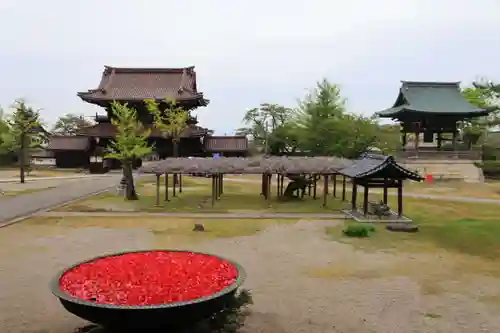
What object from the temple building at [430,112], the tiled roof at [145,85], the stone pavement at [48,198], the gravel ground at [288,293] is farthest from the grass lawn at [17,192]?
the temple building at [430,112]

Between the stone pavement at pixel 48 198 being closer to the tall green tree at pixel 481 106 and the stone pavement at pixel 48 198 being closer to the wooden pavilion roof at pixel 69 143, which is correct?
the wooden pavilion roof at pixel 69 143

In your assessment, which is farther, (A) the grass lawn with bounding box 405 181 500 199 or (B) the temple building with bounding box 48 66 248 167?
(B) the temple building with bounding box 48 66 248 167

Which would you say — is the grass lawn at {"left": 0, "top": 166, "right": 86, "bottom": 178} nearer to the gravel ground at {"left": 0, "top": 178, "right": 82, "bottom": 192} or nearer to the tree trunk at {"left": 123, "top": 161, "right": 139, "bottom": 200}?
the gravel ground at {"left": 0, "top": 178, "right": 82, "bottom": 192}

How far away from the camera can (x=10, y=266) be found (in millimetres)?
12883

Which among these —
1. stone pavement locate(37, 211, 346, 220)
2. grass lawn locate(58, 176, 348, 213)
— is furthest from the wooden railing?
stone pavement locate(37, 211, 346, 220)

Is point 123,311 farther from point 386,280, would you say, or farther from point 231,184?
point 231,184

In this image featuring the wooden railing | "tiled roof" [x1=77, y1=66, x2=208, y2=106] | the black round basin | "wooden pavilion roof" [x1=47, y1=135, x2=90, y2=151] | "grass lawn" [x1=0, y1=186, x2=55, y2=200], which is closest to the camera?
the black round basin

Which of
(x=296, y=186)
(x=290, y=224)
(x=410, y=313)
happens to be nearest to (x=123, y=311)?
(x=410, y=313)

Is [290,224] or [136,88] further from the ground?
[136,88]

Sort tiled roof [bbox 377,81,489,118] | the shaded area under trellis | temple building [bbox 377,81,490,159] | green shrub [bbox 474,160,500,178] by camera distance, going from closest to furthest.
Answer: the shaded area under trellis → tiled roof [bbox 377,81,489,118] → temple building [bbox 377,81,490,159] → green shrub [bbox 474,160,500,178]

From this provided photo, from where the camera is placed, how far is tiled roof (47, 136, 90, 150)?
50781 millimetres

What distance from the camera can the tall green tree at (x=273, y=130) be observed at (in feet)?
172

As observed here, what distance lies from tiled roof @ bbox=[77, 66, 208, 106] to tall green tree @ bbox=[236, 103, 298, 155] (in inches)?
376

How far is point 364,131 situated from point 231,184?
545 inches
